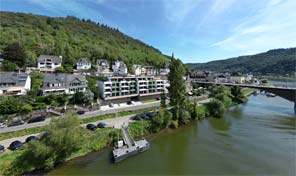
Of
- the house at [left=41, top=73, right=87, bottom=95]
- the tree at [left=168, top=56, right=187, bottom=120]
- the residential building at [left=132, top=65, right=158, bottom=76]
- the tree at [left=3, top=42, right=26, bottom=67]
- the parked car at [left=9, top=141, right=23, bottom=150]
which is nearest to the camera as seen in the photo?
the parked car at [left=9, top=141, right=23, bottom=150]

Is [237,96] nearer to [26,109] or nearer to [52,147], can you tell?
[52,147]

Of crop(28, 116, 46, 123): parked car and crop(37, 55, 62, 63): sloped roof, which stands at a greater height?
crop(37, 55, 62, 63): sloped roof

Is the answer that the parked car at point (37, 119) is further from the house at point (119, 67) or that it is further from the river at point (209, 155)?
the house at point (119, 67)

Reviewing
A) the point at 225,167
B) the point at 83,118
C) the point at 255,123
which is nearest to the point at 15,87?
the point at 83,118

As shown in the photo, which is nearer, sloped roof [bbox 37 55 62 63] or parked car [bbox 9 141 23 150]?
parked car [bbox 9 141 23 150]

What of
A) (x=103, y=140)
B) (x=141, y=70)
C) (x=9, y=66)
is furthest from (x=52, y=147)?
(x=141, y=70)

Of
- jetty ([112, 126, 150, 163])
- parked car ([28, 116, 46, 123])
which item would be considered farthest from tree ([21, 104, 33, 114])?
jetty ([112, 126, 150, 163])

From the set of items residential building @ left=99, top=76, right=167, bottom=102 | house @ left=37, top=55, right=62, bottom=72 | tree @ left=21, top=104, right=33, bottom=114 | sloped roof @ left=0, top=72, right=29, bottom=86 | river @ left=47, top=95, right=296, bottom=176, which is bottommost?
river @ left=47, top=95, right=296, bottom=176

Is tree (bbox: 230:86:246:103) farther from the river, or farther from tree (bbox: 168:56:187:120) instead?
tree (bbox: 168:56:187:120)
